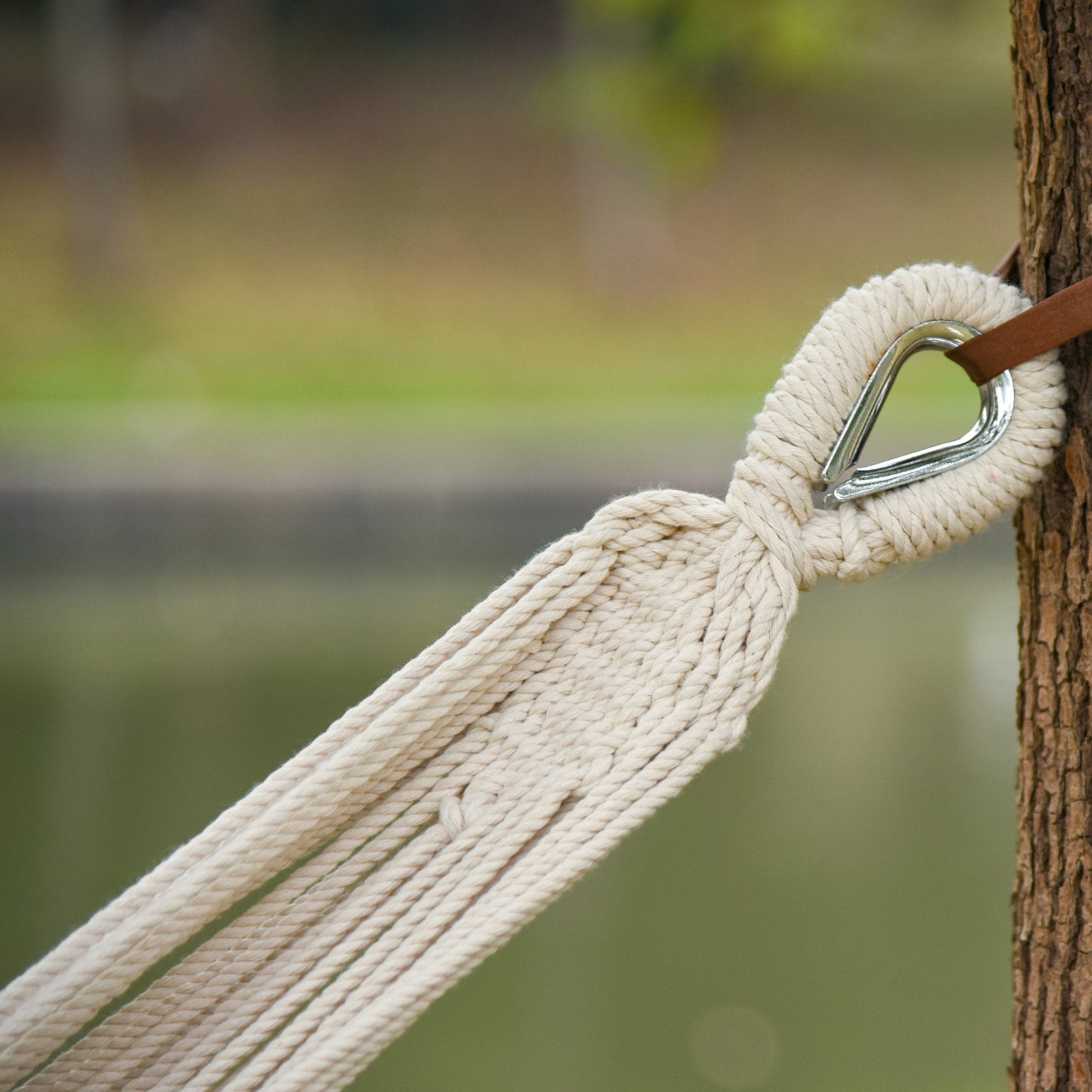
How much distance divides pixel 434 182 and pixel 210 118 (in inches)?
70.1

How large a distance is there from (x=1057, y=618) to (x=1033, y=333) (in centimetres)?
18

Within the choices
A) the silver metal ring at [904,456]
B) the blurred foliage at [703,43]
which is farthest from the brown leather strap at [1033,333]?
the blurred foliage at [703,43]

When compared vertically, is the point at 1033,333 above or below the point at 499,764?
above

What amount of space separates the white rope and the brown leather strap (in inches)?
0.7

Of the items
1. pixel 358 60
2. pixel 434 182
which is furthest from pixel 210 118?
pixel 434 182

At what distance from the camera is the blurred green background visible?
2414 mm

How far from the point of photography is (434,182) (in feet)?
27.4

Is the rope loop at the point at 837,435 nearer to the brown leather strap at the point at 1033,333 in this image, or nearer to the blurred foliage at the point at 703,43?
the brown leather strap at the point at 1033,333

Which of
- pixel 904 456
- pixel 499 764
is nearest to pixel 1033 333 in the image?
pixel 904 456

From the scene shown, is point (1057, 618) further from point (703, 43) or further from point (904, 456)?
point (703, 43)

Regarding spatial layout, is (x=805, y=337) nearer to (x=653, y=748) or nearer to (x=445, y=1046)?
(x=653, y=748)

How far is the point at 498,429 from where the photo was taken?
5.39 metres

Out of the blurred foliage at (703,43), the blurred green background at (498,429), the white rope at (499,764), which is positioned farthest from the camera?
the blurred green background at (498,429)

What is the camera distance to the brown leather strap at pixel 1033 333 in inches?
27.4
